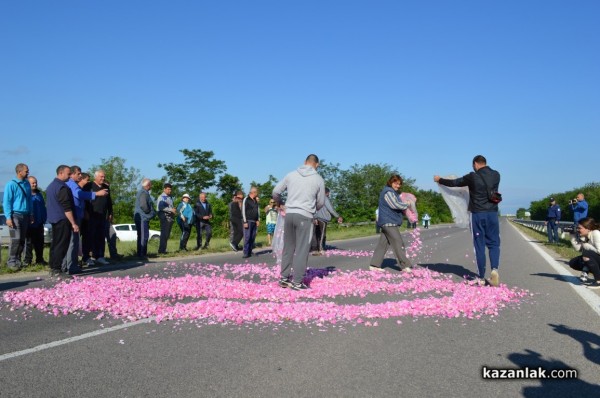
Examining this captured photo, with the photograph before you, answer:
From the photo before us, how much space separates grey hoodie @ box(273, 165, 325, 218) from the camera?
27.6ft

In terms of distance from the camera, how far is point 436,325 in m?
5.80

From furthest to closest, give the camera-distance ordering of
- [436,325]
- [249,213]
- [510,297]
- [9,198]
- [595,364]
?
[249,213] < [9,198] < [510,297] < [436,325] < [595,364]

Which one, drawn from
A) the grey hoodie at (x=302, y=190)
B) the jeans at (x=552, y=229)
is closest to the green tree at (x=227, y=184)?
the jeans at (x=552, y=229)

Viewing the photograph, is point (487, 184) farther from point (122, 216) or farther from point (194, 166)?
point (194, 166)

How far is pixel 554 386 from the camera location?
12.4 ft

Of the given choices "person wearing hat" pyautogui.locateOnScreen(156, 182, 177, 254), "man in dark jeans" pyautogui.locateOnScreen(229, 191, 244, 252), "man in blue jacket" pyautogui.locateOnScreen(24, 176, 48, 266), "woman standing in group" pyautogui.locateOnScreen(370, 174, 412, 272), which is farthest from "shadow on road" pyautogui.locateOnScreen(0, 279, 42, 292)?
"man in dark jeans" pyautogui.locateOnScreen(229, 191, 244, 252)

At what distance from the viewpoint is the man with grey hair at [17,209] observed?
10883mm

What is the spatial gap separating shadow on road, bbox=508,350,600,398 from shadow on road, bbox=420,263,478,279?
19.2 feet

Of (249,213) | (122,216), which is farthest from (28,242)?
(122,216)

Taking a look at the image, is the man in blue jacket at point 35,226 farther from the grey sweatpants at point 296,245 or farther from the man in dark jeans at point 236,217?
the grey sweatpants at point 296,245

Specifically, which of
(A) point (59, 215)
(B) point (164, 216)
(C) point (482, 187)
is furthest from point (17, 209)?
(C) point (482, 187)

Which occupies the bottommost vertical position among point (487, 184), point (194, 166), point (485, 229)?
point (485, 229)

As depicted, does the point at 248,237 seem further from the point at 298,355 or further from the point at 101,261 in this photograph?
the point at 298,355

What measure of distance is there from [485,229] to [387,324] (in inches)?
160
